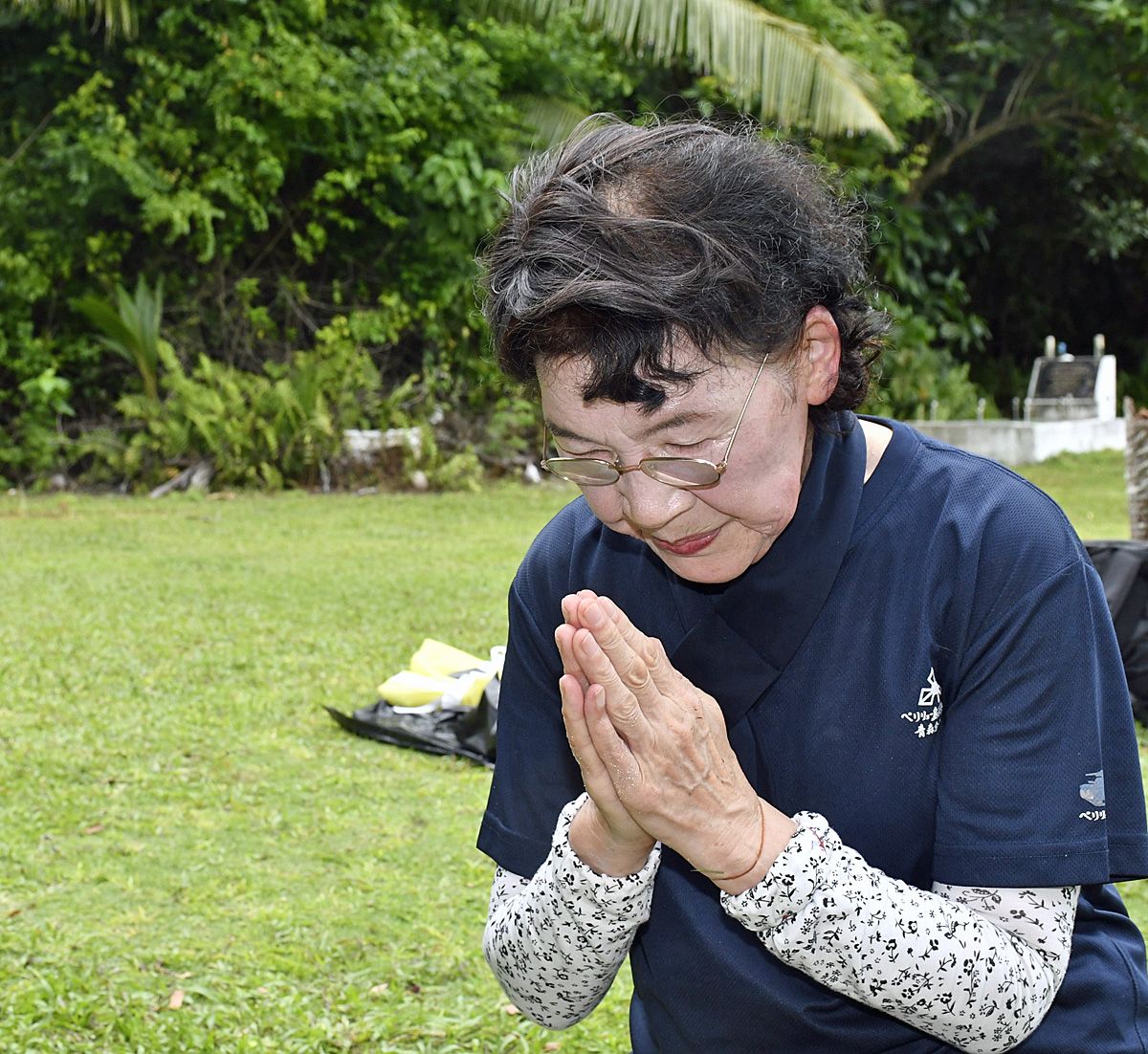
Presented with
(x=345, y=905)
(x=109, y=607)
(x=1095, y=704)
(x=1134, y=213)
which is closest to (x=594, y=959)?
(x=1095, y=704)

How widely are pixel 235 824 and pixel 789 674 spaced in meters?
3.13

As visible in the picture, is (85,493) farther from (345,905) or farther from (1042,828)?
(1042,828)

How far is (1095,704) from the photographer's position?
1.66m

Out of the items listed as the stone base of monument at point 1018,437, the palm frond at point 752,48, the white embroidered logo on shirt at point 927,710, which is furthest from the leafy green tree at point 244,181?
the white embroidered logo on shirt at point 927,710

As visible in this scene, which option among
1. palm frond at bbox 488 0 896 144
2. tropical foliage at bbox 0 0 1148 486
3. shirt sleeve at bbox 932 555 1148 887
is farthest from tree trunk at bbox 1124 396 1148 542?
shirt sleeve at bbox 932 555 1148 887

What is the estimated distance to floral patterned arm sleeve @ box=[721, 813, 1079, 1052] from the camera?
154cm

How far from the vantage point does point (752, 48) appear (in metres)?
12.9

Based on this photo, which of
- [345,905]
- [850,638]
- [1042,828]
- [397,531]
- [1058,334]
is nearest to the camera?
[1042,828]

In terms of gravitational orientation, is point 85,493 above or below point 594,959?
below

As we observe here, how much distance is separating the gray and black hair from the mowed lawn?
6.76ft

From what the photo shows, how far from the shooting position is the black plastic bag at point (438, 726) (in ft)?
17.0

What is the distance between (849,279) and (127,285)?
13316 millimetres

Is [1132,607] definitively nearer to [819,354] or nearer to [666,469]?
[819,354]

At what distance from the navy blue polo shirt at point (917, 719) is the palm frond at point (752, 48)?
11376 millimetres
